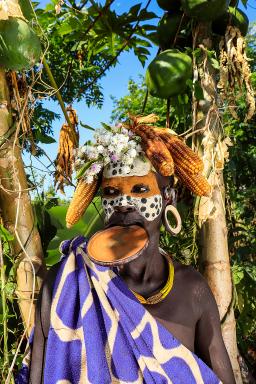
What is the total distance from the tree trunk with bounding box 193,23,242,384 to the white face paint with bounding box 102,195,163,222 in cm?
38

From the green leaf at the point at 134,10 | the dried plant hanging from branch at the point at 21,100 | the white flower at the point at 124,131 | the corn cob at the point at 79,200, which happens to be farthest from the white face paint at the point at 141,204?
the green leaf at the point at 134,10

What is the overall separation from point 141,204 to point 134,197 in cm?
3

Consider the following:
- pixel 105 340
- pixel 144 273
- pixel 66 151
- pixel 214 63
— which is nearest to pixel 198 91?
pixel 214 63

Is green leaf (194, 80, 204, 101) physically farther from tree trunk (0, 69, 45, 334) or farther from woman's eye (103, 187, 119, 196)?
tree trunk (0, 69, 45, 334)

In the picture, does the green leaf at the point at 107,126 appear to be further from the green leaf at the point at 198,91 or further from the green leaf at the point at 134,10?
the green leaf at the point at 134,10

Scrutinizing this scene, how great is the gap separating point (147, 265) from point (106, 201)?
231mm

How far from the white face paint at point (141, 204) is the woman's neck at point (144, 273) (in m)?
0.08

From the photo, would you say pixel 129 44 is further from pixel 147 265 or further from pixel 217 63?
pixel 147 265

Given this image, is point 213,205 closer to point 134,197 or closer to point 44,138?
point 134,197

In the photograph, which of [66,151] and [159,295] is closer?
[159,295]

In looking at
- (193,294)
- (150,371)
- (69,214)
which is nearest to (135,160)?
(69,214)

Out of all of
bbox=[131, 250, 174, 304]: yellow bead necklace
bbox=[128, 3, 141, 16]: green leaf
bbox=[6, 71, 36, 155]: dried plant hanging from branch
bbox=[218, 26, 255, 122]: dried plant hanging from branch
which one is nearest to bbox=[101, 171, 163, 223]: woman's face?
bbox=[131, 250, 174, 304]: yellow bead necklace

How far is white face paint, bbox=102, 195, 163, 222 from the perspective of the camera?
1.42 meters

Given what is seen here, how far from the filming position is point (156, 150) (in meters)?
1.46
